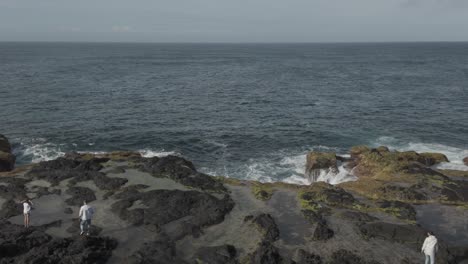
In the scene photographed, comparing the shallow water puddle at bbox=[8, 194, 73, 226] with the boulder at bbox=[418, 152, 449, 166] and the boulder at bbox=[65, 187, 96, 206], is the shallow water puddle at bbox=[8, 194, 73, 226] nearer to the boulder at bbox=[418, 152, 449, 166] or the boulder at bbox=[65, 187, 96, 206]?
the boulder at bbox=[65, 187, 96, 206]

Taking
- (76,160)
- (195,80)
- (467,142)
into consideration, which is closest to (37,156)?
(76,160)

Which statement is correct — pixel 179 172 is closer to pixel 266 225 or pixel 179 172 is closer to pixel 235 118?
pixel 266 225

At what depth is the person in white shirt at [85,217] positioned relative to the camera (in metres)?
21.9

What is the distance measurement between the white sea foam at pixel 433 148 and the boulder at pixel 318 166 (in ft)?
37.1

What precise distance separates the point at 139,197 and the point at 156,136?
1011 inches

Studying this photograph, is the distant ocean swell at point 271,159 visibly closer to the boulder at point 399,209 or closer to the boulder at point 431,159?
the boulder at point 431,159

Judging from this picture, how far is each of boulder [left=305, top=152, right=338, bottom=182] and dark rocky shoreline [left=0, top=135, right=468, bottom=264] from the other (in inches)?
175

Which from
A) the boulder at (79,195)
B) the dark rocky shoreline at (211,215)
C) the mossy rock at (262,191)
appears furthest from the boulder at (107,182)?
the mossy rock at (262,191)

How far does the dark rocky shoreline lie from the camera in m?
20.4

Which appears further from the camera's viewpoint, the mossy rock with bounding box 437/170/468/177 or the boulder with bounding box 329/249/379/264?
the mossy rock with bounding box 437/170/468/177

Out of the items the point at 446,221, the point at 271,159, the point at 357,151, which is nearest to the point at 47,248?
the point at 446,221

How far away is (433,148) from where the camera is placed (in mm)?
47719

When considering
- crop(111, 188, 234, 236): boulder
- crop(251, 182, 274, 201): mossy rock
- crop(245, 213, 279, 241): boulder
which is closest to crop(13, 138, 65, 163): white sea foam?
crop(111, 188, 234, 236): boulder

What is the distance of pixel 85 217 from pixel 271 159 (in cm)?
2624
